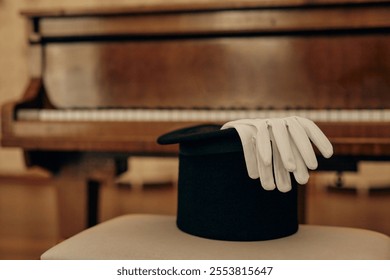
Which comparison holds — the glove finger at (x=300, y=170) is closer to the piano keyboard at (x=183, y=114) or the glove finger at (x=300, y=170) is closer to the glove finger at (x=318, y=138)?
the glove finger at (x=318, y=138)

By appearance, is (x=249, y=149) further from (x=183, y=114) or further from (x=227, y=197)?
(x=183, y=114)

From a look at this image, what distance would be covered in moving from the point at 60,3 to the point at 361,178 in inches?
84.0

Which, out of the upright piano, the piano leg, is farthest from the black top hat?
the piano leg

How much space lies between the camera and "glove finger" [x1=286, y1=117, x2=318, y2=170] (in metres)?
0.86

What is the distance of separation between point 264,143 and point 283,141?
34 mm

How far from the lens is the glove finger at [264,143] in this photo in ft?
2.77

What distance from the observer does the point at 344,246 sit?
0.90m

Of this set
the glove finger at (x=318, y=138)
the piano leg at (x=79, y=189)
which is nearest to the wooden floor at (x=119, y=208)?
the piano leg at (x=79, y=189)

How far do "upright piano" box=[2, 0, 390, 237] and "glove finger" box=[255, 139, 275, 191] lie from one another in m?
0.79

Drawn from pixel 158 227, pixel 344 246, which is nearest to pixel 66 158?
pixel 158 227

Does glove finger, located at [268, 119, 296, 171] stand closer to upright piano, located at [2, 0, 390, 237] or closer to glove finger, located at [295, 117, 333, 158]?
glove finger, located at [295, 117, 333, 158]

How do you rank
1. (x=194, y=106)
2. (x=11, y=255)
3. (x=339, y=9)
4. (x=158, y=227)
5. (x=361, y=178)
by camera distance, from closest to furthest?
1. (x=158, y=227)
2. (x=339, y=9)
3. (x=194, y=106)
4. (x=11, y=255)
5. (x=361, y=178)

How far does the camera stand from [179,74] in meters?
1.99
